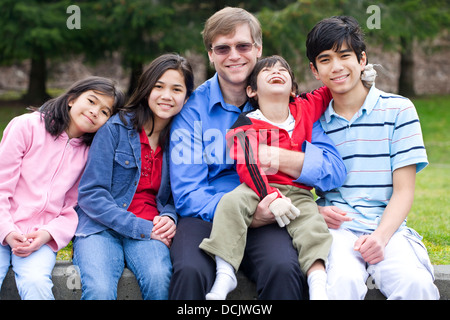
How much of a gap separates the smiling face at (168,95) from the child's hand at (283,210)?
91 centimetres

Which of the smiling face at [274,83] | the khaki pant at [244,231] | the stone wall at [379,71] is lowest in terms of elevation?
the khaki pant at [244,231]

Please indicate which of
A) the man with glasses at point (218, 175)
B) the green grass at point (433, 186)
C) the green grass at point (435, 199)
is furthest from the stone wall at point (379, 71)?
the man with glasses at point (218, 175)

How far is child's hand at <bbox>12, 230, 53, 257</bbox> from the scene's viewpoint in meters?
2.71

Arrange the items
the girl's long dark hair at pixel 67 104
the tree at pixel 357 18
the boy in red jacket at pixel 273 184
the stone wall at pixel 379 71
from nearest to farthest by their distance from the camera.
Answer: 1. the boy in red jacket at pixel 273 184
2. the girl's long dark hair at pixel 67 104
3. the tree at pixel 357 18
4. the stone wall at pixel 379 71

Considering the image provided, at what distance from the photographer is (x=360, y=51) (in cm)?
302

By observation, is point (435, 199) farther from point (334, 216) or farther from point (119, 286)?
point (119, 286)

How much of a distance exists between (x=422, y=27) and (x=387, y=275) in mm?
11811

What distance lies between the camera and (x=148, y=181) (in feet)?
10.2

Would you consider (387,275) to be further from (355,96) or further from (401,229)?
(355,96)

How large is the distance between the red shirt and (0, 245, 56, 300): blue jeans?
1.81 ft

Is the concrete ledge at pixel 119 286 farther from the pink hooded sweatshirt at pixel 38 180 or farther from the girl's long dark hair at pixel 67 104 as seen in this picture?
the girl's long dark hair at pixel 67 104

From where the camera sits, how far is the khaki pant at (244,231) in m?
2.58

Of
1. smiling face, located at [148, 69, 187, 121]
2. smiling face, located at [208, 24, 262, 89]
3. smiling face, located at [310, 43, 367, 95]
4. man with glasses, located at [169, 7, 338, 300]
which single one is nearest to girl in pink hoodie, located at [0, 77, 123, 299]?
smiling face, located at [148, 69, 187, 121]
